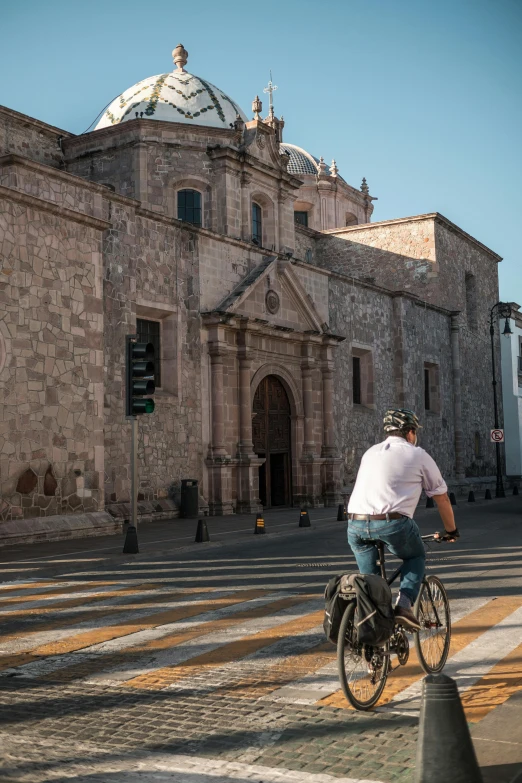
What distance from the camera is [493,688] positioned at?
5.56 meters

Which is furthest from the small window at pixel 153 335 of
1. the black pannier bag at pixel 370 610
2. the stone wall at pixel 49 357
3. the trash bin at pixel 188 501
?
the black pannier bag at pixel 370 610

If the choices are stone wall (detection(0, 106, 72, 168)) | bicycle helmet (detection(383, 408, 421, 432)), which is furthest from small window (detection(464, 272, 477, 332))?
bicycle helmet (detection(383, 408, 421, 432))

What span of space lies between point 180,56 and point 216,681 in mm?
29392

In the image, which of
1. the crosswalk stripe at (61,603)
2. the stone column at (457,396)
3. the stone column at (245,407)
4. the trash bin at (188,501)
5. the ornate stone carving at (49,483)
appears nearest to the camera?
the crosswalk stripe at (61,603)

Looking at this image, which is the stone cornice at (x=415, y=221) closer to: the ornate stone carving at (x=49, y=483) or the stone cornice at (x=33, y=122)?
the stone cornice at (x=33, y=122)

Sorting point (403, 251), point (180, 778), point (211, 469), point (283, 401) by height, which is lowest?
point (180, 778)

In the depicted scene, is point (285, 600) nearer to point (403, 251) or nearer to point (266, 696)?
point (266, 696)

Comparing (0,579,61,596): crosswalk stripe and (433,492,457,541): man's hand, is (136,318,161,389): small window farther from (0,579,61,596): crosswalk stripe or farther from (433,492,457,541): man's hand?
(433,492,457,541): man's hand

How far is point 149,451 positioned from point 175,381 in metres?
2.16

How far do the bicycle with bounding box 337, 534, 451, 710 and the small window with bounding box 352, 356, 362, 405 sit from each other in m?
26.4

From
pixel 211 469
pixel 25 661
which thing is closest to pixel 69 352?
pixel 211 469

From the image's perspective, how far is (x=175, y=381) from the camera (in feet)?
76.1

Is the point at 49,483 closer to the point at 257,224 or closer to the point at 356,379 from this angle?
the point at 257,224

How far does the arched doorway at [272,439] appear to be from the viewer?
87.1 feet
